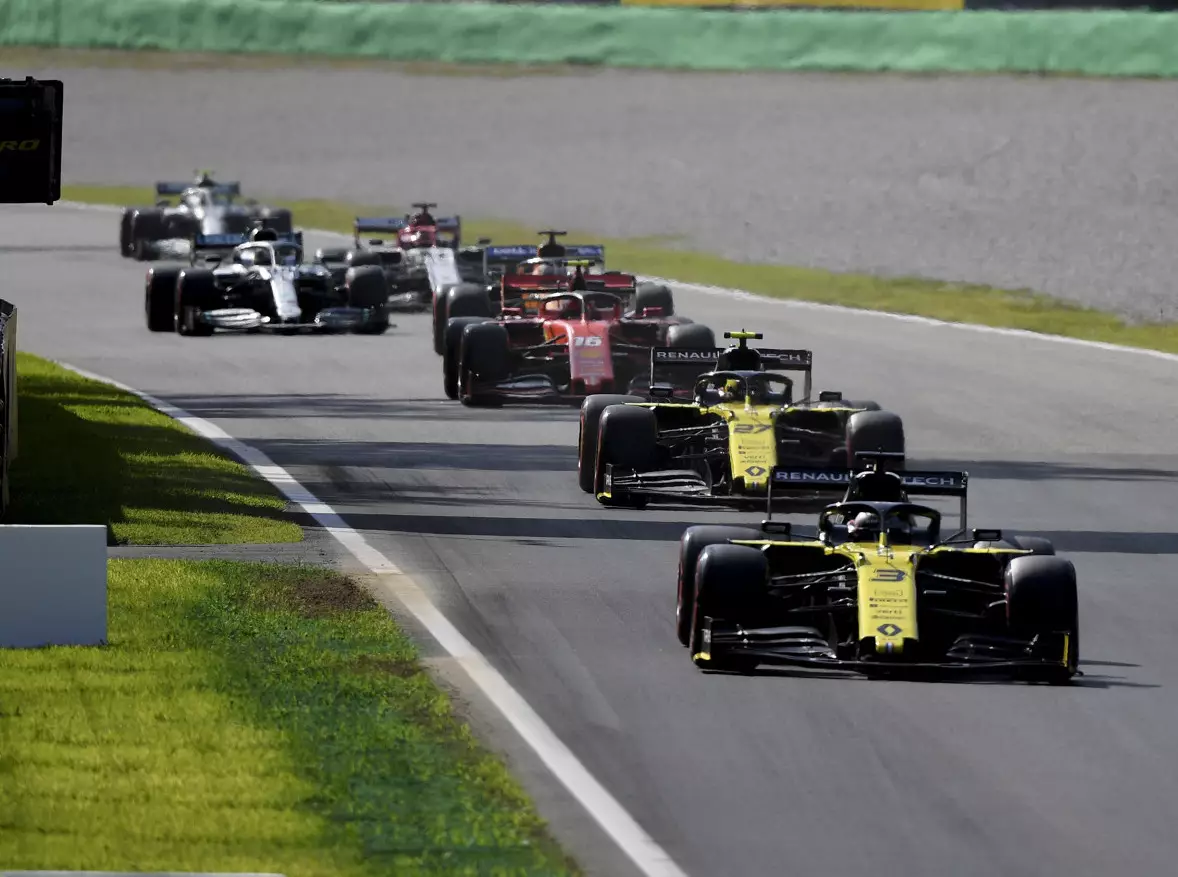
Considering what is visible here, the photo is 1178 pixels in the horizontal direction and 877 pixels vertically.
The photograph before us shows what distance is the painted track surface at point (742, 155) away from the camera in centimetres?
4725

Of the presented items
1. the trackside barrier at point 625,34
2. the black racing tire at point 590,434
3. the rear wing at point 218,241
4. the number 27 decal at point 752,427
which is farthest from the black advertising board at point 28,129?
the trackside barrier at point 625,34

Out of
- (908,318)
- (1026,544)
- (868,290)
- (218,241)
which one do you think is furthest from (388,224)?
(1026,544)

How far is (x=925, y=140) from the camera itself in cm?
5719

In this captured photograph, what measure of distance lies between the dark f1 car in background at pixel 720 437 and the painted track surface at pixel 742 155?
19.2 meters

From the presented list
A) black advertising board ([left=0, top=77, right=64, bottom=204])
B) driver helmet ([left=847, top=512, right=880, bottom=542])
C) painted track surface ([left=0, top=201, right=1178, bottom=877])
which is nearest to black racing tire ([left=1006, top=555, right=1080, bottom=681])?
painted track surface ([left=0, top=201, right=1178, bottom=877])

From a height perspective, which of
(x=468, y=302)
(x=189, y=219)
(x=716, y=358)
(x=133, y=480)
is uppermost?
(x=716, y=358)

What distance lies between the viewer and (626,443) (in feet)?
60.6

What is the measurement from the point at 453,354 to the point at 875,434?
790 cm

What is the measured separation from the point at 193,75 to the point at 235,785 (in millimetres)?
61863

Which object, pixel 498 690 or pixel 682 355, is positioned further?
pixel 682 355

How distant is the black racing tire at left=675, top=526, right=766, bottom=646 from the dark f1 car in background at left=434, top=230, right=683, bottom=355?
1349 cm

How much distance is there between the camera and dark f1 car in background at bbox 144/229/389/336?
3212cm

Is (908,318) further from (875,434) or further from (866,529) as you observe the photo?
(866,529)

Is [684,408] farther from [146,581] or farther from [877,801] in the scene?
[877,801]
